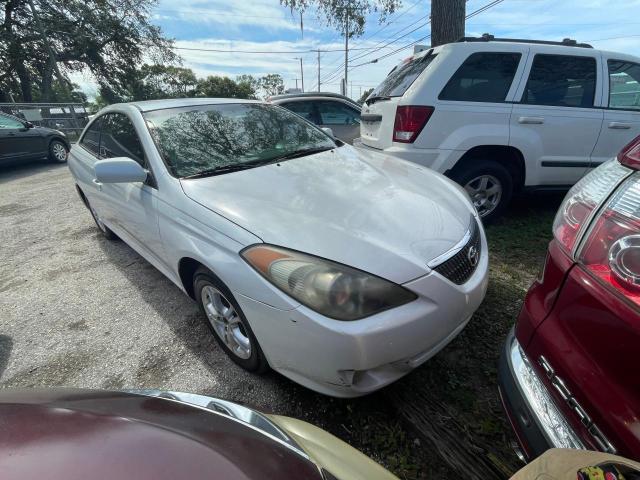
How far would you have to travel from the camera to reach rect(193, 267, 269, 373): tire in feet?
5.82

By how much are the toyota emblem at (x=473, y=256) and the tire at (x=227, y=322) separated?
46.5 inches

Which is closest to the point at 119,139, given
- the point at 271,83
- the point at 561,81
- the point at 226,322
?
the point at 226,322

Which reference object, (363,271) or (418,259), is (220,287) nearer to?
(363,271)

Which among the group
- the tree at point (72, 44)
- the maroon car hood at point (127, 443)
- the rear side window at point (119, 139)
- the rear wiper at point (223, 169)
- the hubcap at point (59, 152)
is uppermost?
the tree at point (72, 44)

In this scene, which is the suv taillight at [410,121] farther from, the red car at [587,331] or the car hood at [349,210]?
the red car at [587,331]

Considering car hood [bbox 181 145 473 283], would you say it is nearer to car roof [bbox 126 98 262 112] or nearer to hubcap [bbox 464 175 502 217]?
car roof [bbox 126 98 262 112]

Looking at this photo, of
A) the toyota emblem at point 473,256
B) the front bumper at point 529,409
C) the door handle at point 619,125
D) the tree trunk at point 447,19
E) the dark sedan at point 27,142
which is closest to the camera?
the front bumper at point 529,409

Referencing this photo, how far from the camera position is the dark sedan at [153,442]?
0.73 metres

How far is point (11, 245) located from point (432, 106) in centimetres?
503

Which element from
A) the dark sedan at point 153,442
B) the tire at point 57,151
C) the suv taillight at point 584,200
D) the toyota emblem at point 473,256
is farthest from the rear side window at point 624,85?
the tire at point 57,151

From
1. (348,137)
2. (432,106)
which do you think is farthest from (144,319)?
(348,137)

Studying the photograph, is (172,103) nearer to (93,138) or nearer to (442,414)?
(93,138)

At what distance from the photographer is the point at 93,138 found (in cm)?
353

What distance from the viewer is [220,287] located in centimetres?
181
